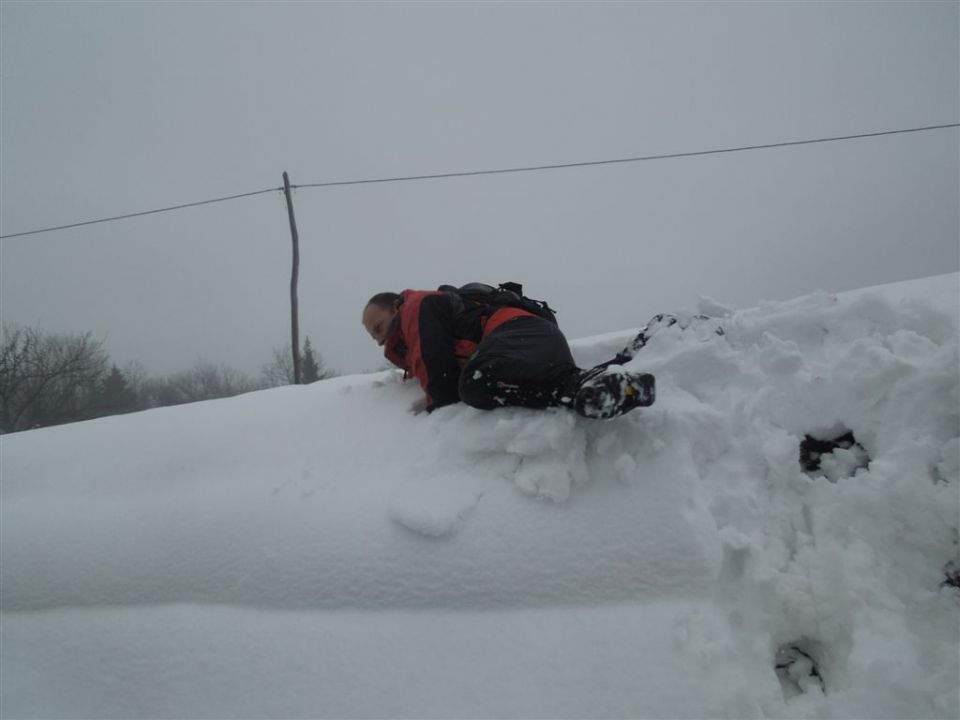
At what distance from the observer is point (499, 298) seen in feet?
7.73

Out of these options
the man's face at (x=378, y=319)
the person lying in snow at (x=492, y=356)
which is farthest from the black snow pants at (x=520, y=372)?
the man's face at (x=378, y=319)

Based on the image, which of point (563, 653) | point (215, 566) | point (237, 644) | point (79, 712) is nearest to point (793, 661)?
point (563, 653)

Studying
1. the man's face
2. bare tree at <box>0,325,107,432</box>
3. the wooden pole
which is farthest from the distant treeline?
the man's face

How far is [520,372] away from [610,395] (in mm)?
422

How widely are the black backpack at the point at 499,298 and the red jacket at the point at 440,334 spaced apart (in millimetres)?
63

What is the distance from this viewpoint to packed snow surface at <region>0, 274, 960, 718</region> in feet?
3.77

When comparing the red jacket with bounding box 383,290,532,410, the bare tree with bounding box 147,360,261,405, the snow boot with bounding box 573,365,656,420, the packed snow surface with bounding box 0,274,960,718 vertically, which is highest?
the red jacket with bounding box 383,290,532,410

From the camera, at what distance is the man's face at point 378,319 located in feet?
8.11

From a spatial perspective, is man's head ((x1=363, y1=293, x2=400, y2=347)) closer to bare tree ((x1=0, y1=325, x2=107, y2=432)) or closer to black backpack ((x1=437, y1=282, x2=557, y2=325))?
black backpack ((x1=437, y1=282, x2=557, y2=325))

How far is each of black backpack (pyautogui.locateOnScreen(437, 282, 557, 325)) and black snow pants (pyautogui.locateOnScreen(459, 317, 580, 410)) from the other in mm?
340

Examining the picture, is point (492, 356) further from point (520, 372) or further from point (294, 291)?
point (294, 291)

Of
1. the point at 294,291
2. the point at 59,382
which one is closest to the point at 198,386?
the point at 59,382

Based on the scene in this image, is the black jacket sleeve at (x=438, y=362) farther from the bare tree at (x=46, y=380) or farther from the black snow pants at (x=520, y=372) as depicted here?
the bare tree at (x=46, y=380)

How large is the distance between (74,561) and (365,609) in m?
1.29
